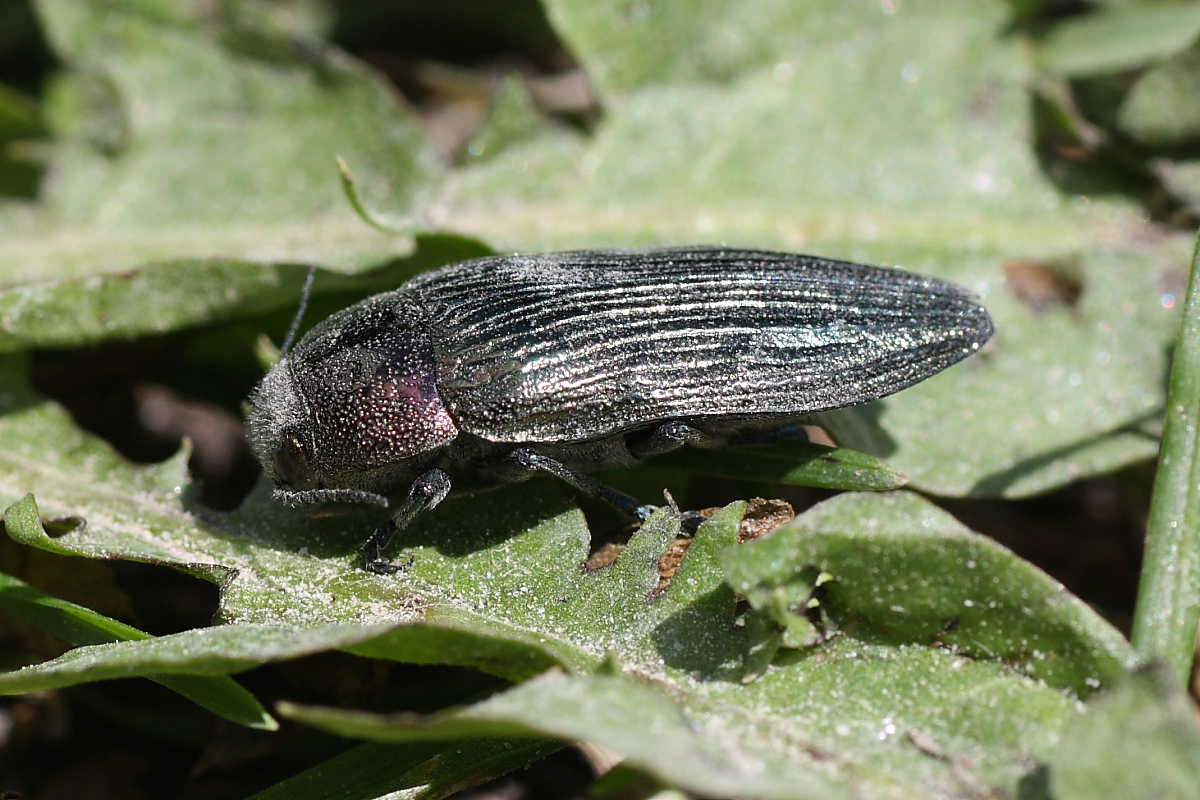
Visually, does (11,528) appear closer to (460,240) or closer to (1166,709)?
(460,240)

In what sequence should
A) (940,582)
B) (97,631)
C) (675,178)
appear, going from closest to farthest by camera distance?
(940,582), (97,631), (675,178)

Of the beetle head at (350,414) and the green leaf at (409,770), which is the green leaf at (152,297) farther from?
the green leaf at (409,770)

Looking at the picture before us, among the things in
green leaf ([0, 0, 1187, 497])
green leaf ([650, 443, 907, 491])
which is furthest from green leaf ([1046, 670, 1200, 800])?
green leaf ([0, 0, 1187, 497])

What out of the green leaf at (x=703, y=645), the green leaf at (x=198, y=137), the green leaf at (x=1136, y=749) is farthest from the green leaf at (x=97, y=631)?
the green leaf at (x=198, y=137)

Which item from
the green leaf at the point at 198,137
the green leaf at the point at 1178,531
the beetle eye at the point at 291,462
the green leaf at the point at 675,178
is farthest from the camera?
the green leaf at the point at 198,137

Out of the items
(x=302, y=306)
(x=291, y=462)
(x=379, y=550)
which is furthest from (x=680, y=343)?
(x=302, y=306)

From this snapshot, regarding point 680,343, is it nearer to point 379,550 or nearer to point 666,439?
point 666,439
